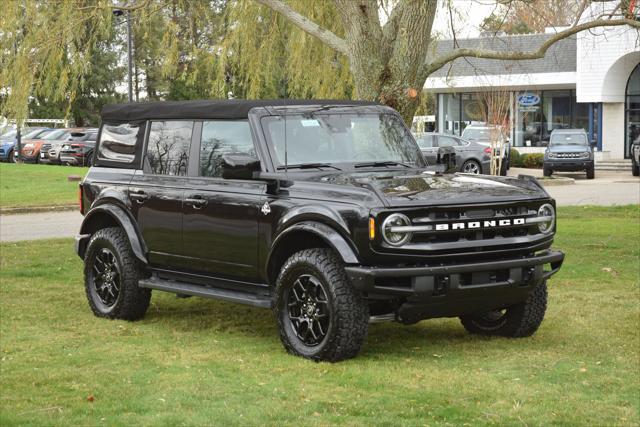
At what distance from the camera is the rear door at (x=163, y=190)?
363 inches

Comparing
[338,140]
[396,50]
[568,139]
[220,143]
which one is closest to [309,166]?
[338,140]

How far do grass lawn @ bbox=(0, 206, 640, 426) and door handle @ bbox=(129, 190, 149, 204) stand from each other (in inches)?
42.5

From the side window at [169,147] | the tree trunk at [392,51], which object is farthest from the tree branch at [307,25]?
the side window at [169,147]

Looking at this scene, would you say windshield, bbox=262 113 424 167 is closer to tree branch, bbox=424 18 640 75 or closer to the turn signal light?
the turn signal light

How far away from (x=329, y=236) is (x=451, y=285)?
2.96ft

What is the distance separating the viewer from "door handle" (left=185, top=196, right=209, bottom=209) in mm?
8883

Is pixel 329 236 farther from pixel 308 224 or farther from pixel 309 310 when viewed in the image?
pixel 309 310

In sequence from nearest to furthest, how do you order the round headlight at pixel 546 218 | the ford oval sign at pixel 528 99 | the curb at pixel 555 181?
1. the round headlight at pixel 546 218
2. the curb at pixel 555 181
3. the ford oval sign at pixel 528 99

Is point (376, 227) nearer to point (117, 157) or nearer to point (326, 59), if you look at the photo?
point (117, 157)

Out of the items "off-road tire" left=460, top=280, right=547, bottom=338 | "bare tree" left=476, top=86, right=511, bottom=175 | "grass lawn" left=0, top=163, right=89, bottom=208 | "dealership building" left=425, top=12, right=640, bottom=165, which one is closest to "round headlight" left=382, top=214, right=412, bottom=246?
"off-road tire" left=460, top=280, right=547, bottom=338

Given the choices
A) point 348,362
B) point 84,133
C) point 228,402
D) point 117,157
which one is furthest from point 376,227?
point 84,133

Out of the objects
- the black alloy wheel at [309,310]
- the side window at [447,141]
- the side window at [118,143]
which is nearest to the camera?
the black alloy wheel at [309,310]

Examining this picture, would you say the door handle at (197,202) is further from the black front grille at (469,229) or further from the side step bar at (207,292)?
the black front grille at (469,229)

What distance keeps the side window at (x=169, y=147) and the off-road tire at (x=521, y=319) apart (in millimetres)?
2696
